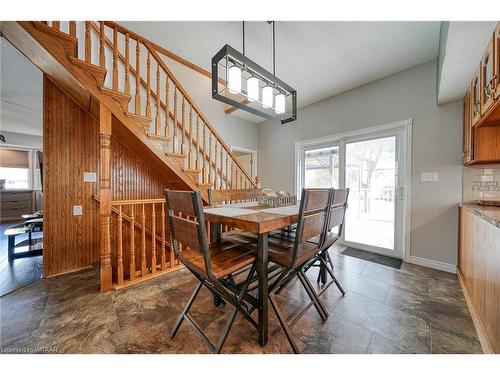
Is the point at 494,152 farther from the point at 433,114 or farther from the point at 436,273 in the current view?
the point at 436,273

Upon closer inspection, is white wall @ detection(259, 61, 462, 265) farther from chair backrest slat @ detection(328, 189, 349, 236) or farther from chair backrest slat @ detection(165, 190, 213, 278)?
chair backrest slat @ detection(165, 190, 213, 278)

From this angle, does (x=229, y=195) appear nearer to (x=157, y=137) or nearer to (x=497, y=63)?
(x=157, y=137)

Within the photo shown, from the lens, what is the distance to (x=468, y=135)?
203 centimetres

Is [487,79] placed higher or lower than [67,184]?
higher

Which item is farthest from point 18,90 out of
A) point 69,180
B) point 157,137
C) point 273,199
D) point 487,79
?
point 487,79

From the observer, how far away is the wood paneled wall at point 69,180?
2211 millimetres

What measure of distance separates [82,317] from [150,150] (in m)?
1.65

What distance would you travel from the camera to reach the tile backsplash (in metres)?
2.04

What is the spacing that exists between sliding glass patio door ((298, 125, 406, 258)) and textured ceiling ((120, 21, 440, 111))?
97cm

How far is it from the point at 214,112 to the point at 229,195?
96.9 inches

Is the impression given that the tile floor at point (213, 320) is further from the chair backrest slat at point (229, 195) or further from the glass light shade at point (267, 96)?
the glass light shade at point (267, 96)

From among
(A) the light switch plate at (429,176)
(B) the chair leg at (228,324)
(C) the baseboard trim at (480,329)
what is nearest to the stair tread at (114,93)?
(B) the chair leg at (228,324)

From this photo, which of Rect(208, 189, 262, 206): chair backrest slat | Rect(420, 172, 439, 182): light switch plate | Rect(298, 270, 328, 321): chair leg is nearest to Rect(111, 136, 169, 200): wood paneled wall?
Rect(208, 189, 262, 206): chair backrest slat
